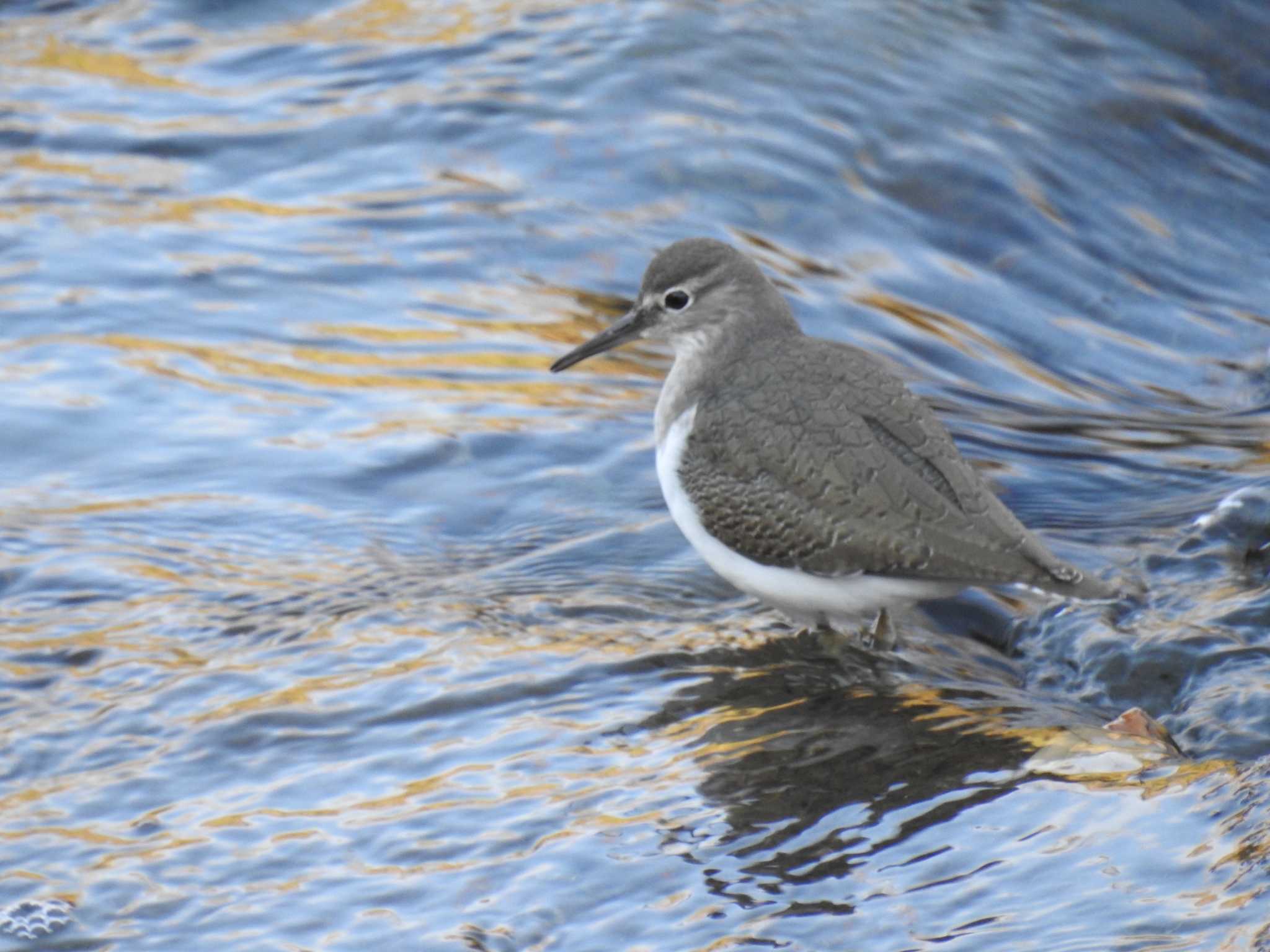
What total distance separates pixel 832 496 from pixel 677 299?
140 centimetres

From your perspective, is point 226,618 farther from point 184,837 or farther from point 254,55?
point 254,55

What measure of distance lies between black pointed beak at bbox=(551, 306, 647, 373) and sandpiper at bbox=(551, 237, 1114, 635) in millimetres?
682

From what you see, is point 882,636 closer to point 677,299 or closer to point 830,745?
point 830,745

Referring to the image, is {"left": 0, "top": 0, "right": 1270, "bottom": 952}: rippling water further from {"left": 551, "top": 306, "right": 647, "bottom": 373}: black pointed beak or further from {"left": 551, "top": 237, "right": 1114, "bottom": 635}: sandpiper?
{"left": 551, "top": 306, "right": 647, "bottom": 373}: black pointed beak

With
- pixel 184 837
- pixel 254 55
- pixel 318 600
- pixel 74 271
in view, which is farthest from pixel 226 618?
pixel 254 55

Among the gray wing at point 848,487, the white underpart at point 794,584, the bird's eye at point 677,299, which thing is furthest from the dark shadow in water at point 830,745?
the bird's eye at point 677,299

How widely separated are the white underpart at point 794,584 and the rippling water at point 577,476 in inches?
7.7

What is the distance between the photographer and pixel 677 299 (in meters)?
6.79

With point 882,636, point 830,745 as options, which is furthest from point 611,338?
point 830,745

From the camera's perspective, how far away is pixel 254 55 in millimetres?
11266

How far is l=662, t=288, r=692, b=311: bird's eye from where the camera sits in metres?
6.77

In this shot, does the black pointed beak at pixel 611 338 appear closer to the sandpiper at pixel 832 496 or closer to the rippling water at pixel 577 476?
the rippling water at pixel 577 476

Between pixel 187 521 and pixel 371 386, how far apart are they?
1.45m

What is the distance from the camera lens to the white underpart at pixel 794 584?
573 centimetres
